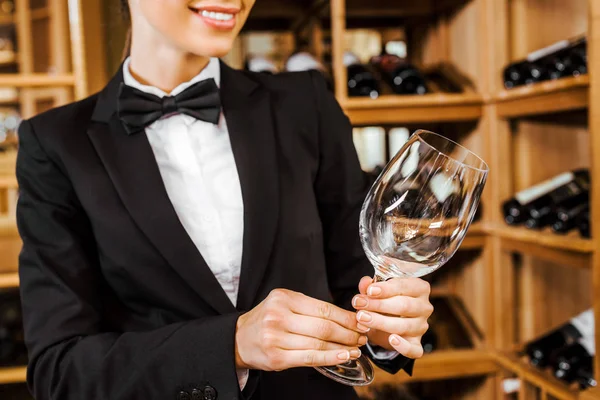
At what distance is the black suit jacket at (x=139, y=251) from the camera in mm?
835

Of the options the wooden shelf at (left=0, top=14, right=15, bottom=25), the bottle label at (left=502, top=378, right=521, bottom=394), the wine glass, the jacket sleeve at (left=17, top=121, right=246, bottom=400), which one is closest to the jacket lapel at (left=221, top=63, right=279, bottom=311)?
the jacket sleeve at (left=17, top=121, right=246, bottom=400)

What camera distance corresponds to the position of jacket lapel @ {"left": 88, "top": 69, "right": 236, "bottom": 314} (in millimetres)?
901

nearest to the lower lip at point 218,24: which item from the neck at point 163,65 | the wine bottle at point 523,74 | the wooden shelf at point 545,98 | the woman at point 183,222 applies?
the woman at point 183,222

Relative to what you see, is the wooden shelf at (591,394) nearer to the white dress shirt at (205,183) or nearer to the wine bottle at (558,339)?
the wine bottle at (558,339)

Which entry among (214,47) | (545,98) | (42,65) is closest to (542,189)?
(545,98)

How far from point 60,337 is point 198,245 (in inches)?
8.9

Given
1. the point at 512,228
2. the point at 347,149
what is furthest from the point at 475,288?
the point at 347,149

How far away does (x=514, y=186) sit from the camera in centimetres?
232

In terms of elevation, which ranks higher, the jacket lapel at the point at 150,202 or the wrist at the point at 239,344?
the jacket lapel at the point at 150,202

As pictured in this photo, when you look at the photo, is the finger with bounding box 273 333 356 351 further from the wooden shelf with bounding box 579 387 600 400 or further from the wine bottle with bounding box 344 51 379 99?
the wine bottle with bounding box 344 51 379 99

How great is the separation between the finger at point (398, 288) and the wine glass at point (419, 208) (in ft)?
0.04

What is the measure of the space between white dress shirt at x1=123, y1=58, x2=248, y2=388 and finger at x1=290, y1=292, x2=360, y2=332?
0.30m

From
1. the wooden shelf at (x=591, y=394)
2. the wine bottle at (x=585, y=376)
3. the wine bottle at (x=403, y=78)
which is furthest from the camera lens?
the wine bottle at (x=403, y=78)

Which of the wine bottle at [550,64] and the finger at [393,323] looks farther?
the wine bottle at [550,64]
